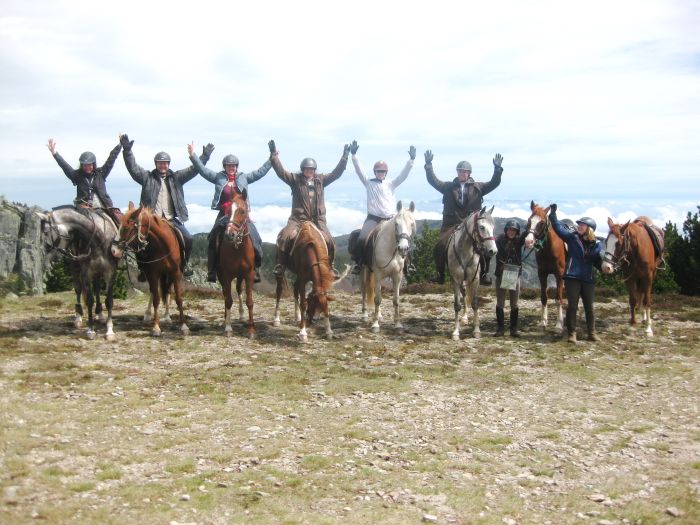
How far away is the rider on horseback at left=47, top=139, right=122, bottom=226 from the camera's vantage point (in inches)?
603

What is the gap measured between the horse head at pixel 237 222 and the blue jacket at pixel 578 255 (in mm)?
7574

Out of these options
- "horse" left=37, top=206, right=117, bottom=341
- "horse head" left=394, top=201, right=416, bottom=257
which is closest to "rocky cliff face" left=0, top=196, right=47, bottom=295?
"horse" left=37, top=206, right=117, bottom=341

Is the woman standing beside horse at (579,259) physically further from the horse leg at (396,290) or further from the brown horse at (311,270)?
the brown horse at (311,270)

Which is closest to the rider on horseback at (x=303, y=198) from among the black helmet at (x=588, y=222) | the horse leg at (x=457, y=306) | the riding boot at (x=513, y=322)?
the horse leg at (x=457, y=306)

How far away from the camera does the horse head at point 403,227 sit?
49.6 feet

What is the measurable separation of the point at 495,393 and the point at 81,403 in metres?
7.29

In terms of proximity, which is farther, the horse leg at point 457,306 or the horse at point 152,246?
the horse leg at point 457,306

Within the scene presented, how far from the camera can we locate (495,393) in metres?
11.5

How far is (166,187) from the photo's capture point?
16.0 meters

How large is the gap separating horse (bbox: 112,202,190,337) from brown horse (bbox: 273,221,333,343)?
2.96m

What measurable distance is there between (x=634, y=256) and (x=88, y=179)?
14.2 meters

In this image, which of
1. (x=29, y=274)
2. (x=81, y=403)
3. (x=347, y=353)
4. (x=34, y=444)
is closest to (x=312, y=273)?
(x=347, y=353)

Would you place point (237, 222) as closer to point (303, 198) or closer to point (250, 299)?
point (250, 299)

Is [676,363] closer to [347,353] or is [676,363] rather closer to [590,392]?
[590,392]
